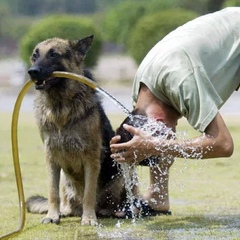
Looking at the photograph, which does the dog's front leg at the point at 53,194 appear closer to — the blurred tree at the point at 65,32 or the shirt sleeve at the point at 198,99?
the shirt sleeve at the point at 198,99

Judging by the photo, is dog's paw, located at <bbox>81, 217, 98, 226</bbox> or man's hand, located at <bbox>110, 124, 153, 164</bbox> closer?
man's hand, located at <bbox>110, 124, 153, 164</bbox>

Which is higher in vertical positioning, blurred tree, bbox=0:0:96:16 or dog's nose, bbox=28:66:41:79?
dog's nose, bbox=28:66:41:79

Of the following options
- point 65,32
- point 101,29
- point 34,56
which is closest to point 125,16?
point 101,29

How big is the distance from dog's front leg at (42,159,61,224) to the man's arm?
1517 millimetres

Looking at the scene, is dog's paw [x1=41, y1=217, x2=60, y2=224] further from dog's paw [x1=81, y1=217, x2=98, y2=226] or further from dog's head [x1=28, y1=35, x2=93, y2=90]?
dog's head [x1=28, y1=35, x2=93, y2=90]

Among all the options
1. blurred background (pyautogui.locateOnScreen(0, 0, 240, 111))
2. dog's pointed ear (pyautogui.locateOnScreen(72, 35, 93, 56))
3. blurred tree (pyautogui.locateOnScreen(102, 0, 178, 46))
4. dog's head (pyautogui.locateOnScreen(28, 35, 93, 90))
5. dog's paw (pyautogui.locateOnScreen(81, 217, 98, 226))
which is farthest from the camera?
blurred tree (pyautogui.locateOnScreen(102, 0, 178, 46))

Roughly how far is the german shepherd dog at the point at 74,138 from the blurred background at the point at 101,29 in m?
13.6

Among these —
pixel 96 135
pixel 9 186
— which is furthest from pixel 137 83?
pixel 9 186

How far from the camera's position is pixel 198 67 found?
6.60 meters

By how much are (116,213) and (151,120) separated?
1.69 metres

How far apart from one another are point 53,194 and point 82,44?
57.3 inches

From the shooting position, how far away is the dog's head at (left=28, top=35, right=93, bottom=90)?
Answer: 7770mm

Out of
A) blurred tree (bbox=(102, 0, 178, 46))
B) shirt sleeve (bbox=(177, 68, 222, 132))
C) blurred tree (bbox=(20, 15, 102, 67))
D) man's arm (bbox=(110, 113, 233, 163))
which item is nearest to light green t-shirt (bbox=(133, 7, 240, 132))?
shirt sleeve (bbox=(177, 68, 222, 132))

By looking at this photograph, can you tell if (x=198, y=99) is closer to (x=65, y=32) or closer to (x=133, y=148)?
(x=133, y=148)
